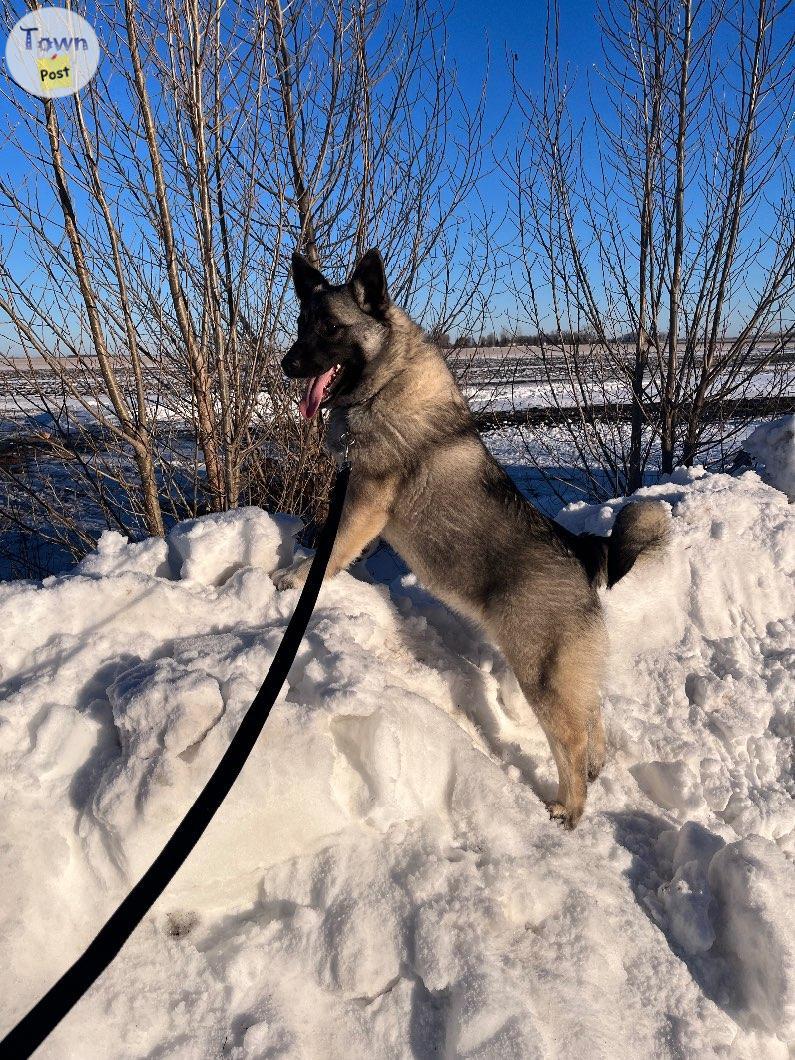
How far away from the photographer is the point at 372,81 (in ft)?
17.2

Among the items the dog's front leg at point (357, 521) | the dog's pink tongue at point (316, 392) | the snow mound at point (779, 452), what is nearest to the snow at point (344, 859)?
the dog's front leg at point (357, 521)

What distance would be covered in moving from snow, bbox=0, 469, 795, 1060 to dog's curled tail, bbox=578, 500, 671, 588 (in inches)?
32.6

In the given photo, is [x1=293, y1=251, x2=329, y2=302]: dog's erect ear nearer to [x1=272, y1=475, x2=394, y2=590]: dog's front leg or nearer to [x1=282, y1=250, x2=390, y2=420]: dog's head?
[x1=282, y1=250, x2=390, y2=420]: dog's head

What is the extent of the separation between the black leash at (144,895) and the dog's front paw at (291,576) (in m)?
0.95

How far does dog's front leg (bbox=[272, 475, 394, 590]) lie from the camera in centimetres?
312

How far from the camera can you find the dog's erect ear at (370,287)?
133 inches

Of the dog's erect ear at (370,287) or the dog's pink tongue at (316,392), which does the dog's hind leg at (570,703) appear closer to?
the dog's pink tongue at (316,392)

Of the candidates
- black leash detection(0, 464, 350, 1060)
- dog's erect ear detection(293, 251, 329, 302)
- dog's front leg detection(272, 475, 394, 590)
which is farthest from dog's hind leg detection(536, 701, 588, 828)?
dog's erect ear detection(293, 251, 329, 302)

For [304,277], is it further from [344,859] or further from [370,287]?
[344,859]

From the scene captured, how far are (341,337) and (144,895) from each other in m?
2.73

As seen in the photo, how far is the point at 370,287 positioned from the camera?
11.4 ft

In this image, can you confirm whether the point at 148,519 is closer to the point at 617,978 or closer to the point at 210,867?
the point at 210,867

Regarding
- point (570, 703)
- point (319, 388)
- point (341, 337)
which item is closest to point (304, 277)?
point (341, 337)

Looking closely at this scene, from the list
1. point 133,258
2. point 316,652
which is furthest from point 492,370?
point 316,652
